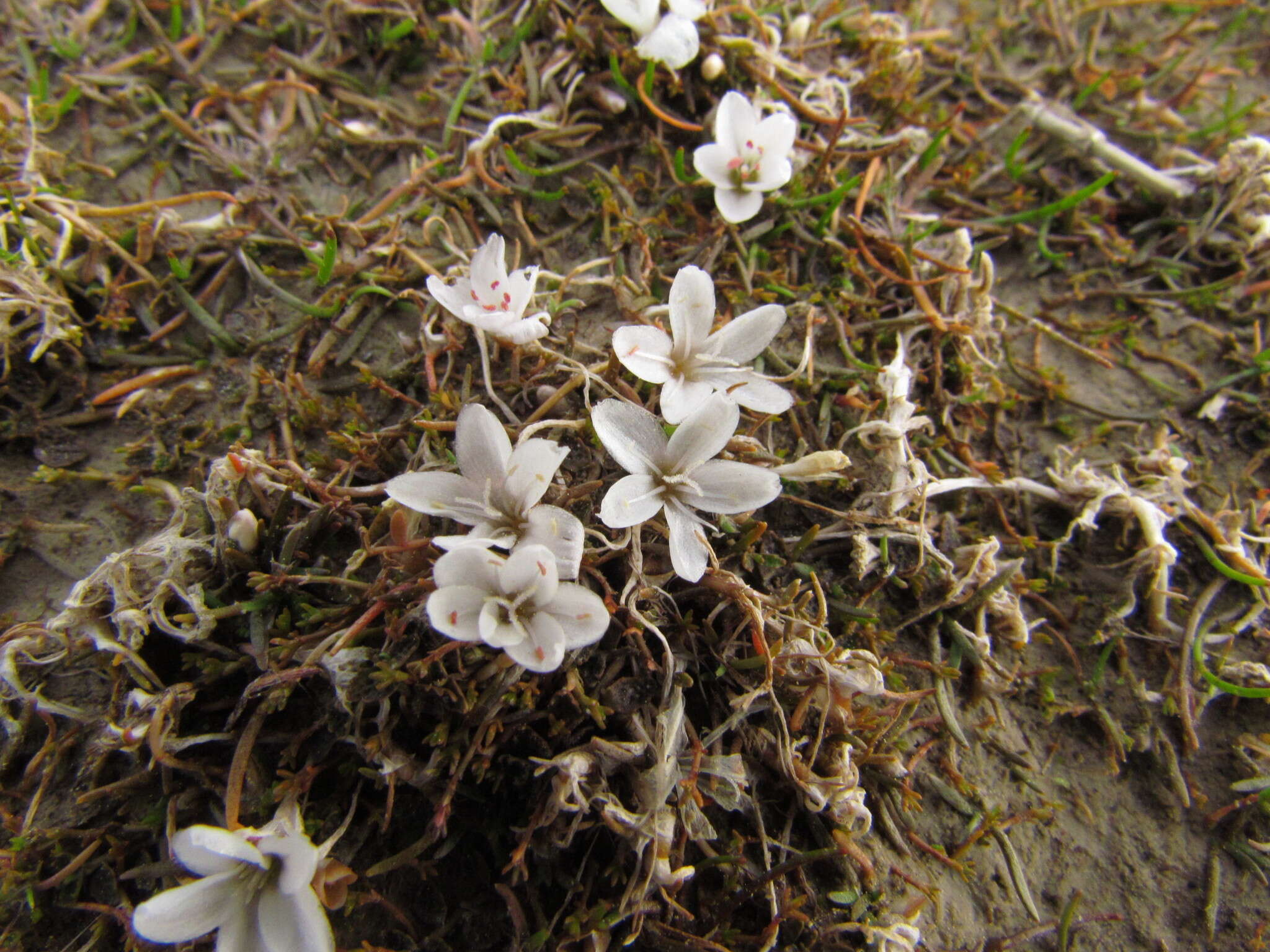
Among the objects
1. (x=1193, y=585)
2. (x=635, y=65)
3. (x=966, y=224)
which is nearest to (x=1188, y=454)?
(x=1193, y=585)

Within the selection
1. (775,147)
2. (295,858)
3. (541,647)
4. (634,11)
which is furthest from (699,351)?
(295,858)

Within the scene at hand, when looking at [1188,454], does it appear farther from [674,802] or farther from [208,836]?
[208,836]

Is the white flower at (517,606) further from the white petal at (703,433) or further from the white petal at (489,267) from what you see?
the white petal at (489,267)

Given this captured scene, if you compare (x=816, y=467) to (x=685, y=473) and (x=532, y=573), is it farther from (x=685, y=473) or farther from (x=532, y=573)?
(x=532, y=573)

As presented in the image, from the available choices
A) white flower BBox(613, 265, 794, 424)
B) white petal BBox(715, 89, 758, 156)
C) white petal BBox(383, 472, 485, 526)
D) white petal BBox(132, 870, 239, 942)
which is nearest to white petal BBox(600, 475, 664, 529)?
white flower BBox(613, 265, 794, 424)

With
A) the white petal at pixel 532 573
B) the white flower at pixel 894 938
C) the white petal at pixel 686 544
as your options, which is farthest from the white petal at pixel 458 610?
the white flower at pixel 894 938

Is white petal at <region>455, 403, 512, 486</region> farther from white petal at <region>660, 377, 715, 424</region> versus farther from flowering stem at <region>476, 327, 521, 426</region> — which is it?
white petal at <region>660, 377, 715, 424</region>
